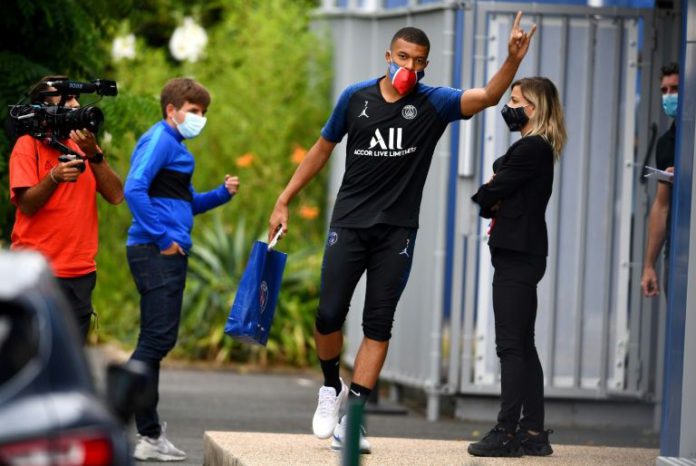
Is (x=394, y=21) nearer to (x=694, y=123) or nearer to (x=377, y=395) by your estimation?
(x=377, y=395)

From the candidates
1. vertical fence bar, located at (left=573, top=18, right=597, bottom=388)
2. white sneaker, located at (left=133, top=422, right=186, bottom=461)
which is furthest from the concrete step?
vertical fence bar, located at (left=573, top=18, right=597, bottom=388)

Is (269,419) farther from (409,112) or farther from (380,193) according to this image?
(409,112)

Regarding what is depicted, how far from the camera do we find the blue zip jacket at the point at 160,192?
8.70 meters

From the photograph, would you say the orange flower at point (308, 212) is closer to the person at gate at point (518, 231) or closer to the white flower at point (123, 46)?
the white flower at point (123, 46)

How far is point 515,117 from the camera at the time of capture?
27.6 ft

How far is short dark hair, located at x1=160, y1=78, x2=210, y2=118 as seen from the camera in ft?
29.7

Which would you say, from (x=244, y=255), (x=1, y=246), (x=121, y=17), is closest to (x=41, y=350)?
(x=1, y=246)

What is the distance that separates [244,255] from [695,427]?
8873mm

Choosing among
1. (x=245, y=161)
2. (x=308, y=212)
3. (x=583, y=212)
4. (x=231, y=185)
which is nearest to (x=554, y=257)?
(x=583, y=212)

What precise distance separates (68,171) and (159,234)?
1.00 metres

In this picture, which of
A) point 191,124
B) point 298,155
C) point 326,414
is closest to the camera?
point 326,414

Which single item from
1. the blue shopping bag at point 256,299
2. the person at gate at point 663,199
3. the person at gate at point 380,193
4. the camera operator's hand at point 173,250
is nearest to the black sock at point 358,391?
the person at gate at point 380,193

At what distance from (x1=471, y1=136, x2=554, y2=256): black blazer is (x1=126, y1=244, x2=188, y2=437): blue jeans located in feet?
5.65

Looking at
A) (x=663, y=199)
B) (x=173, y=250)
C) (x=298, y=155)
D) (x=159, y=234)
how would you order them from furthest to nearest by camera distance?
(x=298, y=155)
(x=663, y=199)
(x=173, y=250)
(x=159, y=234)
